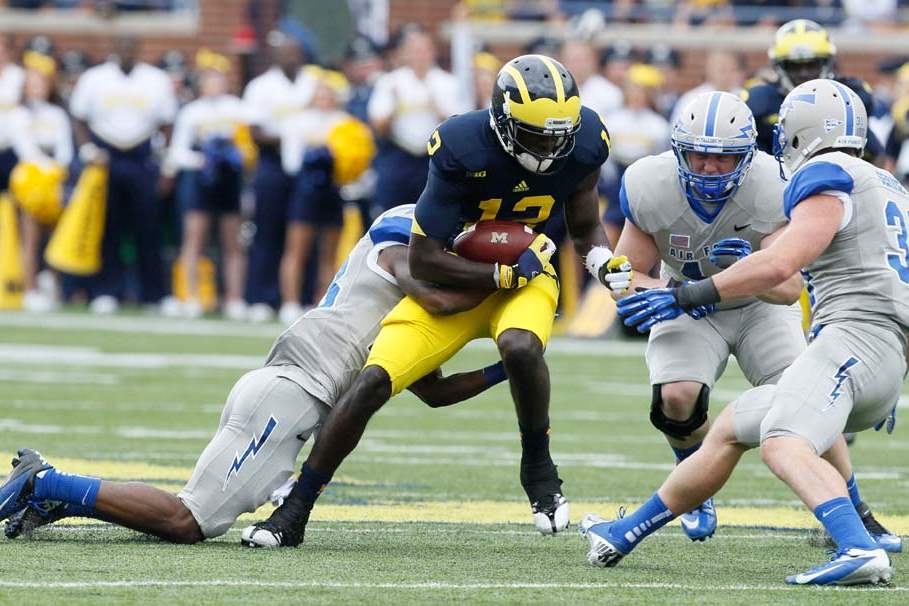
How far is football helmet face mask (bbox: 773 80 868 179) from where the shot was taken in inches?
215

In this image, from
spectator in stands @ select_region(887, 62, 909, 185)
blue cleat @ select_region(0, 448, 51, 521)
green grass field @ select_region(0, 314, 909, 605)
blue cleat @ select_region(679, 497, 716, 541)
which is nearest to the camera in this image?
green grass field @ select_region(0, 314, 909, 605)

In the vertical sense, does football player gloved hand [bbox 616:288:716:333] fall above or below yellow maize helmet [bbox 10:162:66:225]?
above

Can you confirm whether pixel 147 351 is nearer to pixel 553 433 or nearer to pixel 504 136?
pixel 553 433

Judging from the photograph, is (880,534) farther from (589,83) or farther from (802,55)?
(589,83)

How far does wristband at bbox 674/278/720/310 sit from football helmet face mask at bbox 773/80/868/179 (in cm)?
53

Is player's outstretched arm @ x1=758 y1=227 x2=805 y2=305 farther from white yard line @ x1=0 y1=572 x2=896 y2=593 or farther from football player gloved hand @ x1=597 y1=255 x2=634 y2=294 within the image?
white yard line @ x1=0 y1=572 x2=896 y2=593

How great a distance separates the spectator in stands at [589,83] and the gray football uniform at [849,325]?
9.26 metres

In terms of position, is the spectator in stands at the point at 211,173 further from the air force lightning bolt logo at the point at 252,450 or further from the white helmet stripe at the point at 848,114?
the white helmet stripe at the point at 848,114

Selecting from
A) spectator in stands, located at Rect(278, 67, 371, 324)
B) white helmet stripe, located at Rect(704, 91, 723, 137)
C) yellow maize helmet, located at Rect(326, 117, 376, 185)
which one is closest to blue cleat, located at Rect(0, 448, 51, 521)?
white helmet stripe, located at Rect(704, 91, 723, 137)

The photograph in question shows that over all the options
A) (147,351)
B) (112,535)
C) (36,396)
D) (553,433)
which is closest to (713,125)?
(112,535)

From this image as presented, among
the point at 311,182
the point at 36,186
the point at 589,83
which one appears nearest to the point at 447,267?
the point at 311,182

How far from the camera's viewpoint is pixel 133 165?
16.0 meters

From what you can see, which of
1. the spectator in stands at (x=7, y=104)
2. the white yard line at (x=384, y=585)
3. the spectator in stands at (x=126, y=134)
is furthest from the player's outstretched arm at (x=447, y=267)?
the spectator in stands at (x=7, y=104)

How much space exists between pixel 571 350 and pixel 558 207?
742cm
